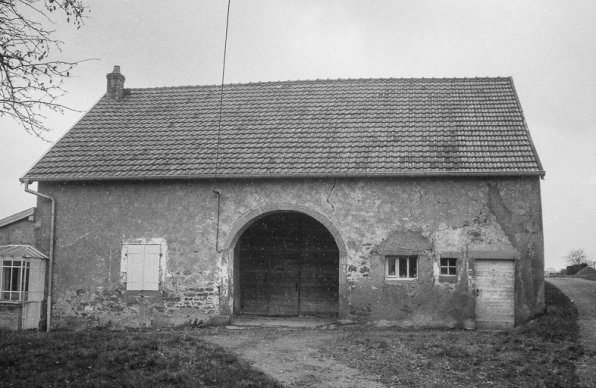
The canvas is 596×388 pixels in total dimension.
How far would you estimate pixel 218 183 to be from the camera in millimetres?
14867

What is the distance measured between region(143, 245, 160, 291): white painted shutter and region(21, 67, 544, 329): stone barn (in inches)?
1.0

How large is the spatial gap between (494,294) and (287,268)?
18.9 feet

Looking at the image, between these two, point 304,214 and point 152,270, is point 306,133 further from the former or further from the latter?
point 152,270

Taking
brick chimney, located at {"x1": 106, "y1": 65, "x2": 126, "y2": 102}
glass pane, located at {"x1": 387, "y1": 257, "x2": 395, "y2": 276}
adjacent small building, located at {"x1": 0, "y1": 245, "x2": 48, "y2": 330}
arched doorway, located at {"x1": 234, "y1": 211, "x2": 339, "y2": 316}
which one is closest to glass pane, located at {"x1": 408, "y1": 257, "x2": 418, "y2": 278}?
glass pane, located at {"x1": 387, "y1": 257, "x2": 395, "y2": 276}

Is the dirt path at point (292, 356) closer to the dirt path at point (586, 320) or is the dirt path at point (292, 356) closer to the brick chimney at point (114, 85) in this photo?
the dirt path at point (586, 320)

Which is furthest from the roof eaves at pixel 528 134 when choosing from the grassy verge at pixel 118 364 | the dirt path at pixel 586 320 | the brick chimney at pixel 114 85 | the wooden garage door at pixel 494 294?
the brick chimney at pixel 114 85

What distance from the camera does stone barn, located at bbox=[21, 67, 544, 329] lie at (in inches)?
544

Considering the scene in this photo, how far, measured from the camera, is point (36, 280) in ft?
48.2

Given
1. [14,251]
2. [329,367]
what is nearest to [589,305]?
[329,367]

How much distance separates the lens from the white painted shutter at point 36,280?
14.5 metres

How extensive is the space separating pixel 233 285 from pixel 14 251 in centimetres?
558

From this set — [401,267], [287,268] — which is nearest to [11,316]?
[287,268]

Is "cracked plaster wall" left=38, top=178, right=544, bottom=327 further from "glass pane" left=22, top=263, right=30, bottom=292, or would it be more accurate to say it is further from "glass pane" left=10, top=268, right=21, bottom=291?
"glass pane" left=10, top=268, right=21, bottom=291

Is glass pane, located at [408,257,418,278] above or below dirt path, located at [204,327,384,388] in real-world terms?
above
